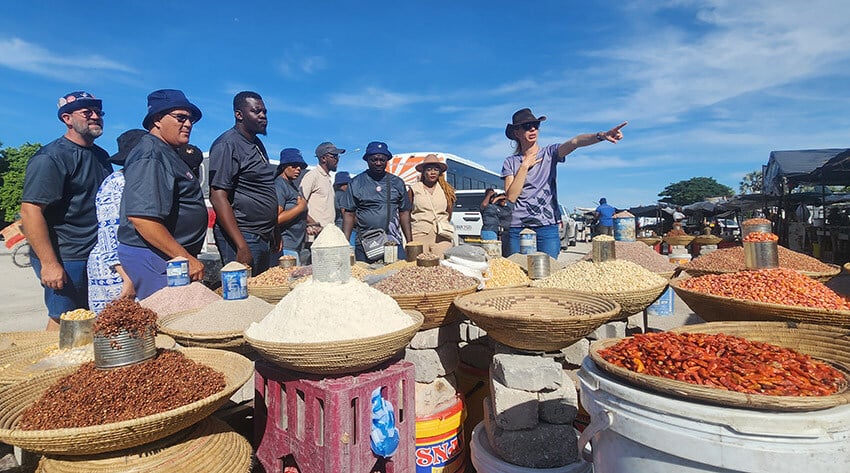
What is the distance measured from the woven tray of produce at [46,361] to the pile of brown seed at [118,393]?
0.87 ft

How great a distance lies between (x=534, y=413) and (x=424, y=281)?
A: 2.52 ft

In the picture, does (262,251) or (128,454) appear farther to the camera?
(262,251)

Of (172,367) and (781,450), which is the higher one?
(172,367)

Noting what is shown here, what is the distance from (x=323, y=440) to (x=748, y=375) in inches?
47.8

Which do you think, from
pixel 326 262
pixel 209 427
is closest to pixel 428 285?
pixel 326 262

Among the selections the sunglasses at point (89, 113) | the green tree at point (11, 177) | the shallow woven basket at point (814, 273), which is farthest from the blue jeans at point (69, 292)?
the green tree at point (11, 177)

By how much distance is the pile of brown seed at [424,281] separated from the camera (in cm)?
209

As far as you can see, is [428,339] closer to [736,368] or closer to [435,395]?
[435,395]

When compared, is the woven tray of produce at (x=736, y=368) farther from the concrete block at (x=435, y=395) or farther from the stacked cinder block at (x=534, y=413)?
the concrete block at (x=435, y=395)

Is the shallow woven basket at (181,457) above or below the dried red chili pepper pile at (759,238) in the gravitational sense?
below

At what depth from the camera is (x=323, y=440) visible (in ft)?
4.66

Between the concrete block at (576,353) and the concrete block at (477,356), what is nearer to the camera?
the concrete block at (576,353)

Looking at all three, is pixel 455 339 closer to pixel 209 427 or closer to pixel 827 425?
pixel 209 427

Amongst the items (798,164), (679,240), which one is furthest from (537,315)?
(798,164)
